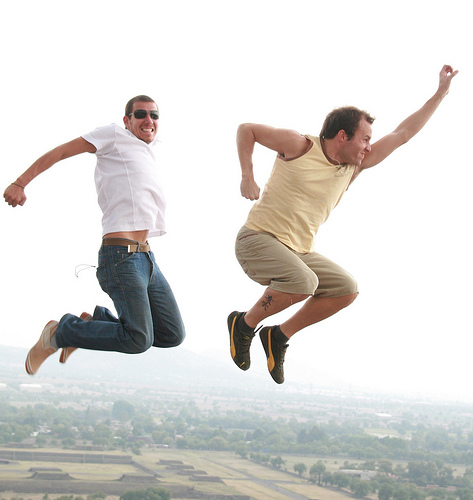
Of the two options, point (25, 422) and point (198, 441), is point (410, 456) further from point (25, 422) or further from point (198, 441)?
point (25, 422)

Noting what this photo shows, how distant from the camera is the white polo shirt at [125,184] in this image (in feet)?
15.2

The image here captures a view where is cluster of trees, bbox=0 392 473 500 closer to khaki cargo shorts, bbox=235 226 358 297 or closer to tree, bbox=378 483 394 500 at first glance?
tree, bbox=378 483 394 500

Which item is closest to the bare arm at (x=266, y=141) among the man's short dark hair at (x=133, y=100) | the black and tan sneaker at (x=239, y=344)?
the man's short dark hair at (x=133, y=100)

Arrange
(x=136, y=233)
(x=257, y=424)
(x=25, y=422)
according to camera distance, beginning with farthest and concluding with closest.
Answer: (x=257, y=424) < (x=25, y=422) < (x=136, y=233)

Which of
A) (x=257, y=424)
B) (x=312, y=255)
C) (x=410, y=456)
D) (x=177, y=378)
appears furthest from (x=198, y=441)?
(x=312, y=255)

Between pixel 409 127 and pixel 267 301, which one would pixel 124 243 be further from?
pixel 409 127

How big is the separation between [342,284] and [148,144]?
5.71ft

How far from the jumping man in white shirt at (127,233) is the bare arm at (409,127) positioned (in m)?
1.64

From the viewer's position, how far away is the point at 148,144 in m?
4.96

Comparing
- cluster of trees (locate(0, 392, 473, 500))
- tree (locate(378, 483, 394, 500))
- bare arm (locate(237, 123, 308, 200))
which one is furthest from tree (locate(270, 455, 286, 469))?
bare arm (locate(237, 123, 308, 200))

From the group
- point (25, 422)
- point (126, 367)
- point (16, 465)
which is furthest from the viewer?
point (126, 367)

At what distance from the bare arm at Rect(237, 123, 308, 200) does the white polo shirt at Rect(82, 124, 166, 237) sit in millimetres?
637

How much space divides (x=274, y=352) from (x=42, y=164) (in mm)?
2193

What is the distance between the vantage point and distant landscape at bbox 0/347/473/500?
41969mm
